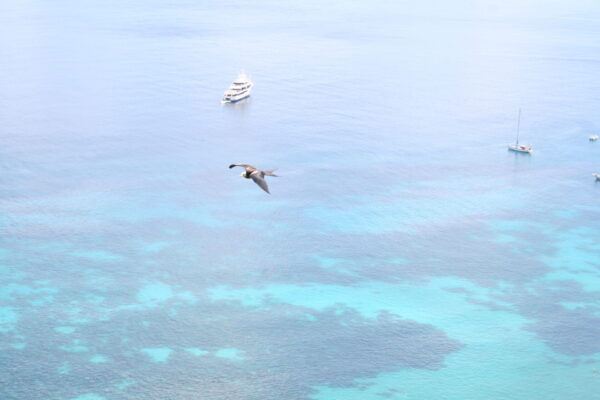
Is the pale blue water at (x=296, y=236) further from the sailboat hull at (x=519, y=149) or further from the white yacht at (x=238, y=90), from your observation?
the white yacht at (x=238, y=90)

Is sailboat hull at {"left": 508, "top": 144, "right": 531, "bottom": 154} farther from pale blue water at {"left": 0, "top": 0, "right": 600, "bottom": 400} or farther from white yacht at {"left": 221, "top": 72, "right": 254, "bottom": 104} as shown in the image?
white yacht at {"left": 221, "top": 72, "right": 254, "bottom": 104}

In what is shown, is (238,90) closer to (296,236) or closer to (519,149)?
(519,149)

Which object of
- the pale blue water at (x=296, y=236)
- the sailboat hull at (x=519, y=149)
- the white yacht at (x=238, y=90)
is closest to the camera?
the pale blue water at (x=296, y=236)

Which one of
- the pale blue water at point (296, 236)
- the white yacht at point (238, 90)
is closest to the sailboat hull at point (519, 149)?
the pale blue water at point (296, 236)

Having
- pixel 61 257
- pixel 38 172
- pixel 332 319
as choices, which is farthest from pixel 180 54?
pixel 332 319

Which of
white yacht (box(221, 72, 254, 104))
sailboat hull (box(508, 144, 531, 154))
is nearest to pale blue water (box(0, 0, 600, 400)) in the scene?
sailboat hull (box(508, 144, 531, 154))
